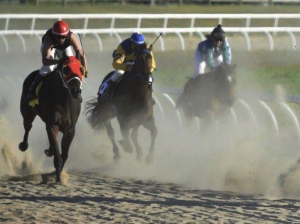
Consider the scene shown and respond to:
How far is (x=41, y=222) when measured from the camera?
6.59m

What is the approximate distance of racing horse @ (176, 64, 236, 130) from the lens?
11523mm

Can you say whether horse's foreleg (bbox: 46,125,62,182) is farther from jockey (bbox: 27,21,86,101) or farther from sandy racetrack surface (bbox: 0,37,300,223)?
jockey (bbox: 27,21,86,101)

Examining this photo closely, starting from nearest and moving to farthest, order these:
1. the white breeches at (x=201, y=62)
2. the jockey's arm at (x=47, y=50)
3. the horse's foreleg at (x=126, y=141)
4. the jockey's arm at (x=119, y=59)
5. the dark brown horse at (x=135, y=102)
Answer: the jockey's arm at (x=47, y=50)
the dark brown horse at (x=135, y=102)
the horse's foreleg at (x=126, y=141)
the jockey's arm at (x=119, y=59)
the white breeches at (x=201, y=62)

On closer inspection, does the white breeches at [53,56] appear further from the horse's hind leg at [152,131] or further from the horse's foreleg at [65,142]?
the horse's hind leg at [152,131]

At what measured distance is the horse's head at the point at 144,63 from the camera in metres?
10.3

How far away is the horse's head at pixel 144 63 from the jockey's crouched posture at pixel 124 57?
1.20 feet

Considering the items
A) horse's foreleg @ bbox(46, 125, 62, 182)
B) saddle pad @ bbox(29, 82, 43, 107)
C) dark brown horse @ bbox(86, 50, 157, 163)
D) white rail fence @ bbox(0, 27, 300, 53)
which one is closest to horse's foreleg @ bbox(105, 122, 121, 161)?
dark brown horse @ bbox(86, 50, 157, 163)

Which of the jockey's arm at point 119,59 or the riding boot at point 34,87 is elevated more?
the jockey's arm at point 119,59

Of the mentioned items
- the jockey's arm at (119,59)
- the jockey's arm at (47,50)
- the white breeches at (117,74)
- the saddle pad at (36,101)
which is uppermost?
the jockey's arm at (119,59)

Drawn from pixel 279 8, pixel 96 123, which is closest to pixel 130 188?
Result: pixel 96 123

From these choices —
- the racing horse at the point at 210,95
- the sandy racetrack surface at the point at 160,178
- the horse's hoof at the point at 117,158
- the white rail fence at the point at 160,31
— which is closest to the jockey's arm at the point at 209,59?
the racing horse at the point at 210,95

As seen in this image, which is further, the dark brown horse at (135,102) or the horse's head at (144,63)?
the dark brown horse at (135,102)

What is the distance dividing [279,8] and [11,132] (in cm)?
2708

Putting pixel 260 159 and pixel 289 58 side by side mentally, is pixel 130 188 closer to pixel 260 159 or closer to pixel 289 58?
pixel 260 159
